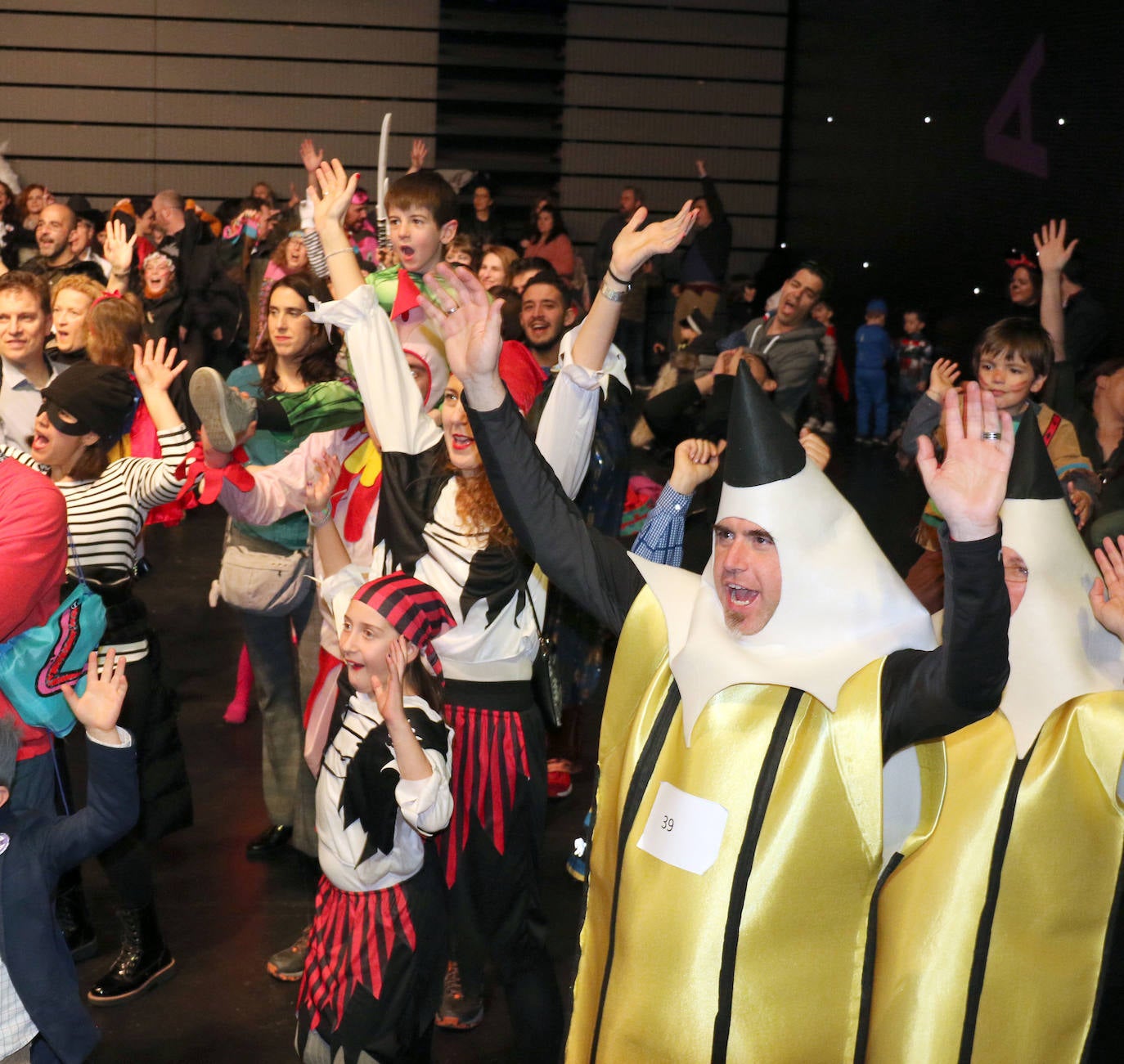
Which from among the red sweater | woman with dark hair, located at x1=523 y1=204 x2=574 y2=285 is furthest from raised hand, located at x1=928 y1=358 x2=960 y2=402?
woman with dark hair, located at x1=523 y1=204 x2=574 y2=285

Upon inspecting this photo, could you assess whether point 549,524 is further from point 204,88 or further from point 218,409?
point 204,88

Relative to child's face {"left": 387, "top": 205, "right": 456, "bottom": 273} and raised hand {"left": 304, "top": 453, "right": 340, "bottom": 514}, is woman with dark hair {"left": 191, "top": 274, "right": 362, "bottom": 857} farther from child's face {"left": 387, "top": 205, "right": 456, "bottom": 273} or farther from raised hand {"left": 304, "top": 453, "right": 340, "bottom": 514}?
raised hand {"left": 304, "top": 453, "right": 340, "bottom": 514}

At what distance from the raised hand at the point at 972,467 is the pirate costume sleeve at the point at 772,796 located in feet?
0.61

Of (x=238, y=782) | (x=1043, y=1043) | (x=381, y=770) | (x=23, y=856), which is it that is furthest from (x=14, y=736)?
(x=238, y=782)

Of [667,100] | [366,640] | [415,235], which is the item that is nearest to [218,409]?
[415,235]

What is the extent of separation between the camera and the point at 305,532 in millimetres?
3693

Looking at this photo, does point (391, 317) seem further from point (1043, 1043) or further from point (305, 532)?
point (1043, 1043)

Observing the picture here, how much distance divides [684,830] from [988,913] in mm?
568

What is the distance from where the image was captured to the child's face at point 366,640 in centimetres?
248

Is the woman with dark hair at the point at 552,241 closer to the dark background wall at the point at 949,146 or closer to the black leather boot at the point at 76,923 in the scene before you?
the dark background wall at the point at 949,146

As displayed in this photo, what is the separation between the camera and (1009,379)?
3193 millimetres

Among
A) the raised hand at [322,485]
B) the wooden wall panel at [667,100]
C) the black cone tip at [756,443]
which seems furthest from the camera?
the wooden wall panel at [667,100]

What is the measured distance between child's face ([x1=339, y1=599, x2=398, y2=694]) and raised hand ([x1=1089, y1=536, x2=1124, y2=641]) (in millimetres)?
1228

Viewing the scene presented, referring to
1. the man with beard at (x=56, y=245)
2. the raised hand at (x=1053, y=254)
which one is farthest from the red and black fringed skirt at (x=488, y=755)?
the man with beard at (x=56, y=245)
